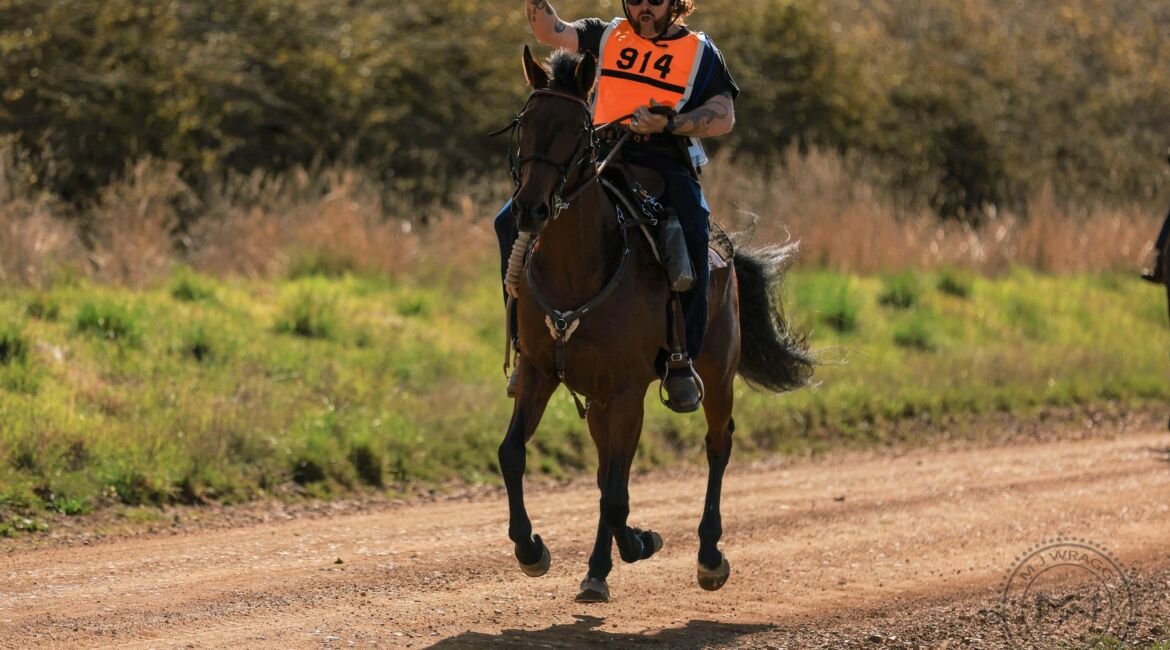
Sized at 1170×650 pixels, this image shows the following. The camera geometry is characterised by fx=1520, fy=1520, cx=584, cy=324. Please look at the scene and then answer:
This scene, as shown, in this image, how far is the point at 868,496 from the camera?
10.8m

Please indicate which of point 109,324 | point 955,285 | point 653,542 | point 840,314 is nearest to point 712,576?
point 653,542

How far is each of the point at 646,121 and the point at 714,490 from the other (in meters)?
2.14

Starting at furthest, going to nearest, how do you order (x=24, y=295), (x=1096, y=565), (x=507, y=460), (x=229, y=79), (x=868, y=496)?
(x=229, y=79) → (x=24, y=295) → (x=868, y=496) → (x=1096, y=565) → (x=507, y=460)

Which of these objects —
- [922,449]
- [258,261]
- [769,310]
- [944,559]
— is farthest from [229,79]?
[944,559]

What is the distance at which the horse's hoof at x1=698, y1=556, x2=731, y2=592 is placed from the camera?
7.69 meters

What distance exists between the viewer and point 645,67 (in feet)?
24.7

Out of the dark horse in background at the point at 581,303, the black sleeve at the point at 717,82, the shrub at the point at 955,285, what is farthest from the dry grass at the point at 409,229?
the dark horse in background at the point at 581,303

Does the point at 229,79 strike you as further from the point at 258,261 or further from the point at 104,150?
the point at 258,261

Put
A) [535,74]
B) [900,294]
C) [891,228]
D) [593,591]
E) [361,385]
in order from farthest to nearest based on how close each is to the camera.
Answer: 1. [891,228]
2. [900,294]
3. [361,385]
4. [593,591]
5. [535,74]

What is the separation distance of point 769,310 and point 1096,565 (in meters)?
2.36

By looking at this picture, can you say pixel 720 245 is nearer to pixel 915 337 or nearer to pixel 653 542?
pixel 653 542

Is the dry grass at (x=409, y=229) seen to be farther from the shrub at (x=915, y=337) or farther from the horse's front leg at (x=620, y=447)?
the horse's front leg at (x=620, y=447)

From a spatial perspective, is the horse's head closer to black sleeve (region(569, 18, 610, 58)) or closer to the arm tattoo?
the arm tattoo

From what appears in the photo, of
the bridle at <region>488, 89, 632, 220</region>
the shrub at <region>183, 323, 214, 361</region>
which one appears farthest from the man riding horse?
the shrub at <region>183, 323, 214, 361</region>
